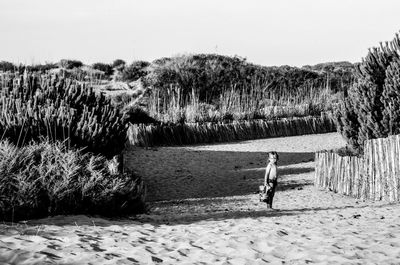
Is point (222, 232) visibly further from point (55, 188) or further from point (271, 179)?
point (271, 179)

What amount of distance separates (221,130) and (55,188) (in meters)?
12.6

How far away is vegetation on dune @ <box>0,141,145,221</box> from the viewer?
7.39m

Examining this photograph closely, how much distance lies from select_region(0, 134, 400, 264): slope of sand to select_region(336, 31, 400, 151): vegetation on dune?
201 cm

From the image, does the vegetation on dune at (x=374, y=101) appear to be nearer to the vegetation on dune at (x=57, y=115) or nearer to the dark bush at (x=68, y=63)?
the vegetation on dune at (x=57, y=115)

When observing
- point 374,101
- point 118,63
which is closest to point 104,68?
point 118,63

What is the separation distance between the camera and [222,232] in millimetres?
6957

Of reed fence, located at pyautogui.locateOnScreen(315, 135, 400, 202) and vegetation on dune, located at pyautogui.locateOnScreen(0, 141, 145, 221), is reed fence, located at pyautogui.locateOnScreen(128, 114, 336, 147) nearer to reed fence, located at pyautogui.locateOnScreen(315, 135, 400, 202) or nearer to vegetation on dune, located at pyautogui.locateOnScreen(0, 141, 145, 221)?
reed fence, located at pyautogui.locateOnScreen(315, 135, 400, 202)

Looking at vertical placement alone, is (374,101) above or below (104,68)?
below

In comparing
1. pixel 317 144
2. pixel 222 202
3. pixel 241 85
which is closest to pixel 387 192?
pixel 222 202

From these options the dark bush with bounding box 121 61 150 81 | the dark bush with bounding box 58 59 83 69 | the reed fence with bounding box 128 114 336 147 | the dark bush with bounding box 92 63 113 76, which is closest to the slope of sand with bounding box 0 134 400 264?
the reed fence with bounding box 128 114 336 147

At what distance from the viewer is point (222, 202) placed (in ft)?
36.0

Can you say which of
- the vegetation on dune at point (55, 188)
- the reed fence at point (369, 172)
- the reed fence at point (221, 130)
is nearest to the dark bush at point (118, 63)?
the reed fence at point (221, 130)

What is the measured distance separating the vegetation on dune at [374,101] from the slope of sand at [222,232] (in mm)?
2007

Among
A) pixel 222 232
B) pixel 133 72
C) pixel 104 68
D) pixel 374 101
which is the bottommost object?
pixel 222 232
